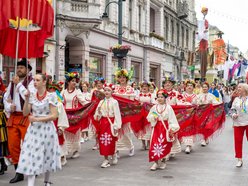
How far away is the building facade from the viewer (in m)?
22.0

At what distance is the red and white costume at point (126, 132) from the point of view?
10.1 metres

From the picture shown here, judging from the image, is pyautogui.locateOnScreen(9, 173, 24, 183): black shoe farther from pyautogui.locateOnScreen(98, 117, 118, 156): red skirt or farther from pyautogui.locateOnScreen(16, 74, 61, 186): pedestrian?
pyautogui.locateOnScreen(98, 117, 118, 156): red skirt

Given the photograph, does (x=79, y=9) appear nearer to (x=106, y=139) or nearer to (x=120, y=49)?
(x=120, y=49)

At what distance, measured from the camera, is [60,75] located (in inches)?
876

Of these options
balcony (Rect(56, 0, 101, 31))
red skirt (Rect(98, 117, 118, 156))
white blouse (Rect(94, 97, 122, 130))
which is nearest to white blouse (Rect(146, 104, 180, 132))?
white blouse (Rect(94, 97, 122, 130))

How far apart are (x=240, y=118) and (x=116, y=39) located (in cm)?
2027

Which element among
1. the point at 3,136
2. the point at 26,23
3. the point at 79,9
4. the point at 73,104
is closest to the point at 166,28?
the point at 79,9

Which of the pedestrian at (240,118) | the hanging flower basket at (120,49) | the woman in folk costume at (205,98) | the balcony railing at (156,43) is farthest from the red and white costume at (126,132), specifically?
the balcony railing at (156,43)

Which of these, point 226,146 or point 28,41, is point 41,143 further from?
point 226,146

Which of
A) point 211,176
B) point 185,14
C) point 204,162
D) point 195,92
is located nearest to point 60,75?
point 195,92

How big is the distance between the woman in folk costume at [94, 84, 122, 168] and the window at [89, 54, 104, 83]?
16.1 metres

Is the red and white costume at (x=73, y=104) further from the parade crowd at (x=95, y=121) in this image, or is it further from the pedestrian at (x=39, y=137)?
the pedestrian at (x=39, y=137)

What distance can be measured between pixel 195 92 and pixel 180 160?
3.62 metres

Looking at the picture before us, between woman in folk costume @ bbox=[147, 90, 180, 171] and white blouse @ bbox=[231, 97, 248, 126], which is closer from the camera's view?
woman in folk costume @ bbox=[147, 90, 180, 171]
